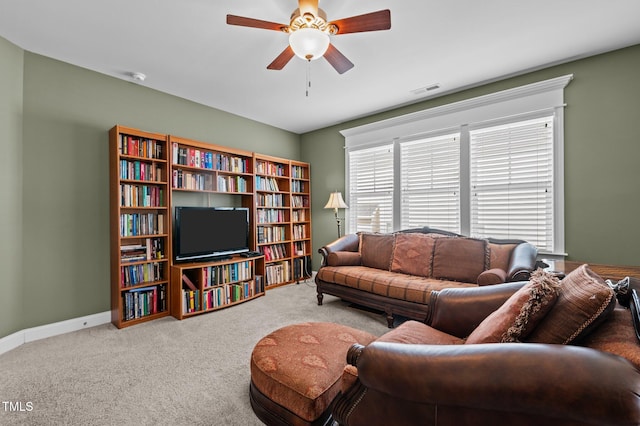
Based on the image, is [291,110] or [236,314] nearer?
[236,314]

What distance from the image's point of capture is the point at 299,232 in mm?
5055

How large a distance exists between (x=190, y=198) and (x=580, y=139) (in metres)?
4.64

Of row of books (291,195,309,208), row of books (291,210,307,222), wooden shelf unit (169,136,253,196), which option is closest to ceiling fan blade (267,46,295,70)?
wooden shelf unit (169,136,253,196)

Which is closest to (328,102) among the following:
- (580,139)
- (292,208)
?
(292,208)

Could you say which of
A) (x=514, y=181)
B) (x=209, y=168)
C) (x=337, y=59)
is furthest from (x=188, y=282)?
(x=514, y=181)

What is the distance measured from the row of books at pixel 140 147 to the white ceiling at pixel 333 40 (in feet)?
2.41

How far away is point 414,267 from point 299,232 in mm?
2336

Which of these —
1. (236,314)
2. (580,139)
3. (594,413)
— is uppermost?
(580,139)

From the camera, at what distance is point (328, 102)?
396 cm

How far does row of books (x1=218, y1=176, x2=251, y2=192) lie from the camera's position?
393cm

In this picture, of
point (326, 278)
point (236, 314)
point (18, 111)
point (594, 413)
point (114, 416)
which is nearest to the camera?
point (594, 413)

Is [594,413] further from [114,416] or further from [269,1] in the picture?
[269,1]

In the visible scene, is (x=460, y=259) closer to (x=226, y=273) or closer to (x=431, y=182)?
(x=431, y=182)

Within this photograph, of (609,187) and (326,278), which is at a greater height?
(609,187)
